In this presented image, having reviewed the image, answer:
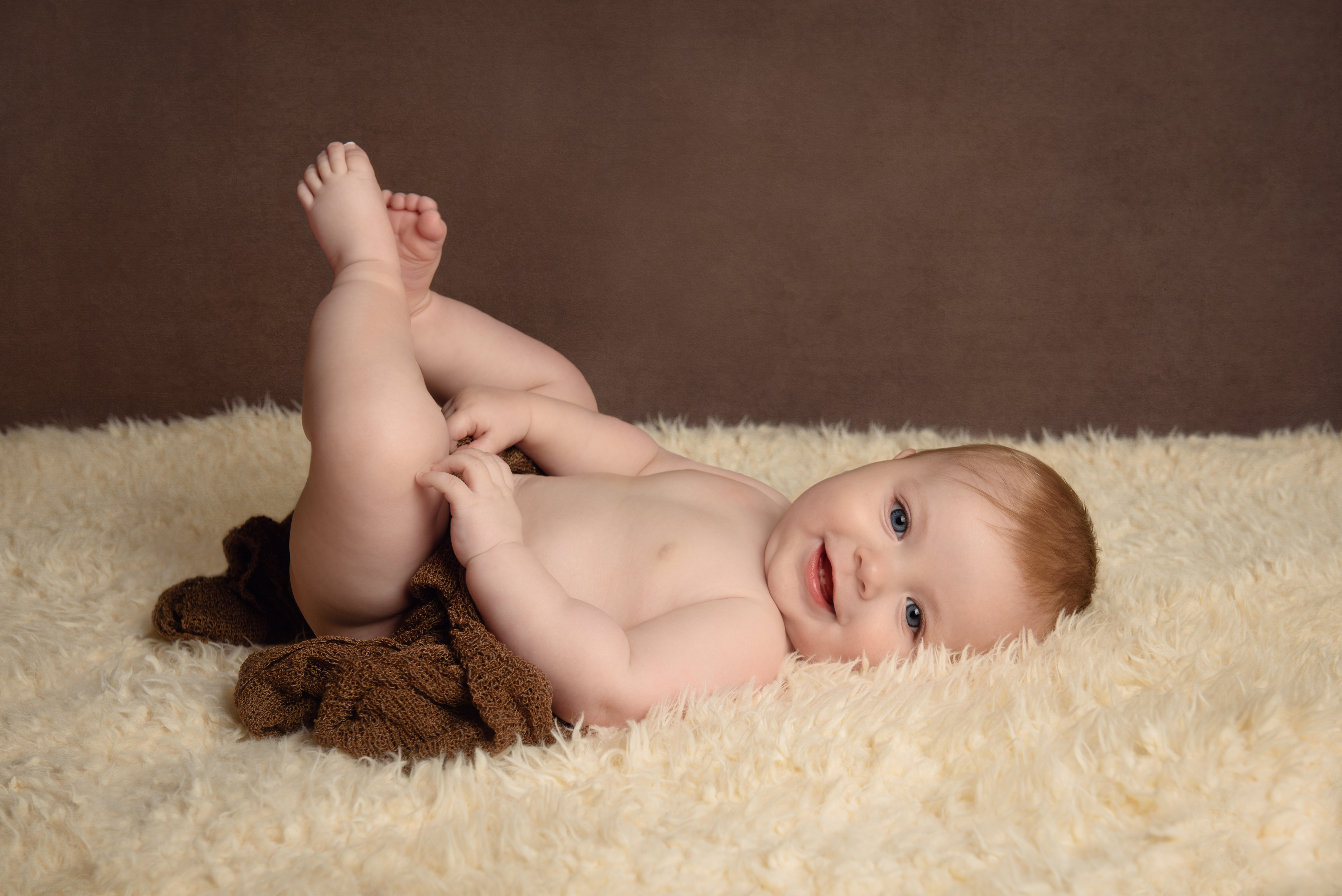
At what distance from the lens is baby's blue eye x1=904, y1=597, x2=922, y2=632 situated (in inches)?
44.4

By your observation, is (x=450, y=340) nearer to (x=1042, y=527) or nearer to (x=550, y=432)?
(x=550, y=432)

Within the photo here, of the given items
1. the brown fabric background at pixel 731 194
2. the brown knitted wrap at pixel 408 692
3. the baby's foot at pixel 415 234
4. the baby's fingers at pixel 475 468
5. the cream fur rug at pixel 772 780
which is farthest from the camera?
the brown fabric background at pixel 731 194

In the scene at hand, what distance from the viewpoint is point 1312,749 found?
0.80m

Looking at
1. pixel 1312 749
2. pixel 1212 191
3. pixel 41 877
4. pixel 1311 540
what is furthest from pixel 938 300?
pixel 41 877

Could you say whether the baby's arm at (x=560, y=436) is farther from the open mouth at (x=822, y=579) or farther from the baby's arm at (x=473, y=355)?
the open mouth at (x=822, y=579)

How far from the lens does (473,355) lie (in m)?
1.33

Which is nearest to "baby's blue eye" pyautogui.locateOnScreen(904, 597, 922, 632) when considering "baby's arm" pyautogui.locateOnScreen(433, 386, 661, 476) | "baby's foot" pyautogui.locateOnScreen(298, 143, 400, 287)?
"baby's arm" pyautogui.locateOnScreen(433, 386, 661, 476)

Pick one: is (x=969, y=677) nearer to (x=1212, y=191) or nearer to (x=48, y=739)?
(x=48, y=739)

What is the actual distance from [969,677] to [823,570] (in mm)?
215

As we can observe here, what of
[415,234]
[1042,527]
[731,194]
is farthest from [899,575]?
[731,194]

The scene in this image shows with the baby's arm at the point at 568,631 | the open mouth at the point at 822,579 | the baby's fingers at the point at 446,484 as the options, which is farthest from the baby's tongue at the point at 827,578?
the baby's fingers at the point at 446,484

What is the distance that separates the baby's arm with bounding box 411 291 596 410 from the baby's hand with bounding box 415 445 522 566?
0.30 metres

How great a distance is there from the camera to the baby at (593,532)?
975 mm

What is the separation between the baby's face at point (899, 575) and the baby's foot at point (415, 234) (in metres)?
0.57
